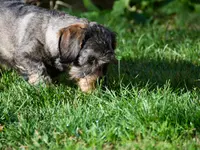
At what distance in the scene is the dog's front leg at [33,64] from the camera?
4883 mm

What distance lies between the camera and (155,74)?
565cm

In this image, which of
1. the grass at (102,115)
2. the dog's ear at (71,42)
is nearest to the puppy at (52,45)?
the dog's ear at (71,42)

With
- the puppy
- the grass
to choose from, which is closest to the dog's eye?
the puppy

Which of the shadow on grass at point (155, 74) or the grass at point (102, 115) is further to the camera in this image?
the shadow on grass at point (155, 74)

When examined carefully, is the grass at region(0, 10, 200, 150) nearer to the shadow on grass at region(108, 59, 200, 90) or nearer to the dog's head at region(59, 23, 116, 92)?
the shadow on grass at region(108, 59, 200, 90)

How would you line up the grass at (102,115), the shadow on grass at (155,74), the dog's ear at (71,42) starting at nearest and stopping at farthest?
the grass at (102,115) < the dog's ear at (71,42) < the shadow on grass at (155,74)

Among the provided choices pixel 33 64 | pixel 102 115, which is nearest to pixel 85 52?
pixel 33 64

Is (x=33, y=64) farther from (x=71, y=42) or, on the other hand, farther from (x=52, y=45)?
(x=71, y=42)

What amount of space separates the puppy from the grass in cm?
18

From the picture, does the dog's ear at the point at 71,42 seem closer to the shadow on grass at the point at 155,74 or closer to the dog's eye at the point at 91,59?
the dog's eye at the point at 91,59

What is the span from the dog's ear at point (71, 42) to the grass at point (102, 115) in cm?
36

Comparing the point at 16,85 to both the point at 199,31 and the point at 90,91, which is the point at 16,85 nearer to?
the point at 90,91

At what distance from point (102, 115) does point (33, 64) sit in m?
1.17

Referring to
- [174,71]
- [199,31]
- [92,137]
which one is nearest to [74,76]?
[92,137]
